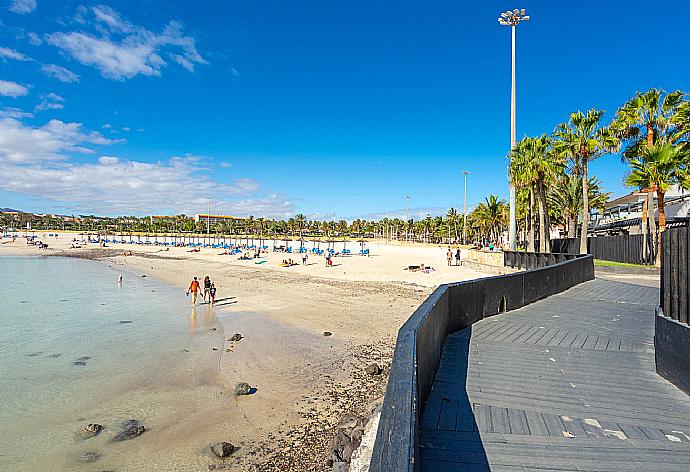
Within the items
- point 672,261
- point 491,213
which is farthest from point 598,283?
point 491,213

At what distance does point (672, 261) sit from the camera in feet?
17.6

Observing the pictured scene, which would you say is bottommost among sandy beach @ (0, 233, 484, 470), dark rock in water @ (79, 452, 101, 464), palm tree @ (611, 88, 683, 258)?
dark rock in water @ (79, 452, 101, 464)

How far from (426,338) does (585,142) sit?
28.2m

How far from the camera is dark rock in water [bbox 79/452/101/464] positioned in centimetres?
733

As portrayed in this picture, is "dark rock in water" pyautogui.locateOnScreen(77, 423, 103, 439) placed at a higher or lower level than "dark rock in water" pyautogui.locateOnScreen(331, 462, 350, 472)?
lower

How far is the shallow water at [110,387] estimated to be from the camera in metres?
7.59

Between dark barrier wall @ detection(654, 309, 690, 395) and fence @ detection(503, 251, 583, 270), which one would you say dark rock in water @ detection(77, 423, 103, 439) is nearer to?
dark barrier wall @ detection(654, 309, 690, 395)

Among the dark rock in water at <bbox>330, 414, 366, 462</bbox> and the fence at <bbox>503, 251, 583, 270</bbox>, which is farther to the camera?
the fence at <bbox>503, 251, 583, 270</bbox>

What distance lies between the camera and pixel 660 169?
2270 centimetres

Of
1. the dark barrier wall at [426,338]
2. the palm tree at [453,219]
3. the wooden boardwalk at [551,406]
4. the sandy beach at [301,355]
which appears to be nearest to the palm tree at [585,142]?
the sandy beach at [301,355]

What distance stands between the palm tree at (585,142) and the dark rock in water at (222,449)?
25.1 meters

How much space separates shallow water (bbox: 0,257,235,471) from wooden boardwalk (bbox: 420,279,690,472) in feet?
16.2

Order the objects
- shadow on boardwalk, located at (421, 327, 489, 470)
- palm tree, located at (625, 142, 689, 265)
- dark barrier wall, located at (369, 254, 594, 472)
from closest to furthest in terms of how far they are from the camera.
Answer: dark barrier wall, located at (369, 254, 594, 472) → shadow on boardwalk, located at (421, 327, 489, 470) → palm tree, located at (625, 142, 689, 265)

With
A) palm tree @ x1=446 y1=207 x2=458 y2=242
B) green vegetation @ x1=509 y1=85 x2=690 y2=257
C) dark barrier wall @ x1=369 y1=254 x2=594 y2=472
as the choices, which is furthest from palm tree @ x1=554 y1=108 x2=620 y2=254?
palm tree @ x1=446 y1=207 x2=458 y2=242
